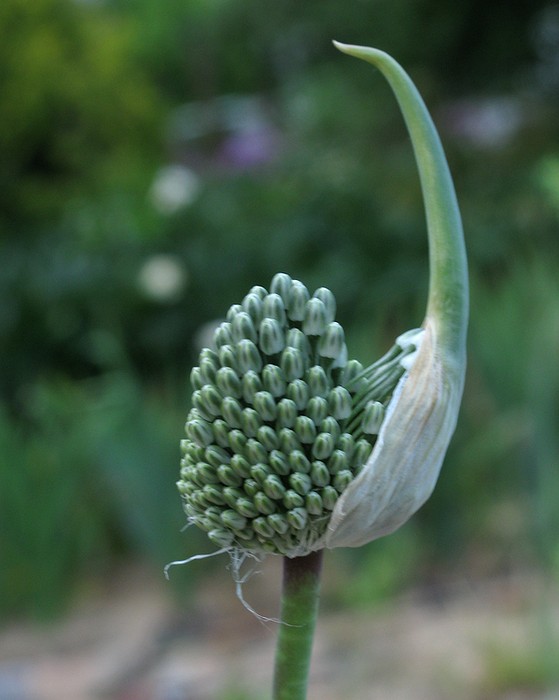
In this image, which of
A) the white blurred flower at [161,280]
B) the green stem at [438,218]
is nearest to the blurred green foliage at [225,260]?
the white blurred flower at [161,280]

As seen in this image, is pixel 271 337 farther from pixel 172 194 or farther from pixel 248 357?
pixel 172 194

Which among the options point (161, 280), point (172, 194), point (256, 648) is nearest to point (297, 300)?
point (256, 648)

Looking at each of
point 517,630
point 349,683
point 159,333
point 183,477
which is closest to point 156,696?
point 349,683

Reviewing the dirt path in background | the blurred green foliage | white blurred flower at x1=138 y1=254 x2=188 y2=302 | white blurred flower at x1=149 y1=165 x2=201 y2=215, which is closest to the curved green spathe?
the blurred green foliage

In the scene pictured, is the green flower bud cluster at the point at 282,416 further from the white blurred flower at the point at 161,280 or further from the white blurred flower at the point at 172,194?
the white blurred flower at the point at 172,194

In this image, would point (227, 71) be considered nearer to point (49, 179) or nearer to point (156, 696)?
point (49, 179)
